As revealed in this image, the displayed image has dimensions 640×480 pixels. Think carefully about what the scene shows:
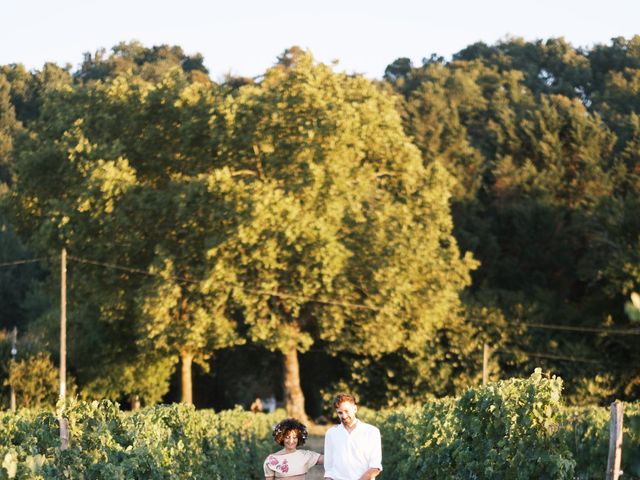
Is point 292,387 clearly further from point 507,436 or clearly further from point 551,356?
point 507,436

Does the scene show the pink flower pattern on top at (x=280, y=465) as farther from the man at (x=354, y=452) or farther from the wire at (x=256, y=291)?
the wire at (x=256, y=291)

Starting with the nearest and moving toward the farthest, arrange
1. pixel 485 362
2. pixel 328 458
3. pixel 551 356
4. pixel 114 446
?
pixel 328 458 < pixel 114 446 < pixel 485 362 < pixel 551 356

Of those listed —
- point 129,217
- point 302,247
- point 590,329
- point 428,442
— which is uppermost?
point 129,217

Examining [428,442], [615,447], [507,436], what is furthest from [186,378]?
[615,447]

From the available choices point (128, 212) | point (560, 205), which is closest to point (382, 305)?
point (128, 212)

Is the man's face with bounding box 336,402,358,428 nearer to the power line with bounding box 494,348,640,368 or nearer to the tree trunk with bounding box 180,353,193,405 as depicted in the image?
the tree trunk with bounding box 180,353,193,405

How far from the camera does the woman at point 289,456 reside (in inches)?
421

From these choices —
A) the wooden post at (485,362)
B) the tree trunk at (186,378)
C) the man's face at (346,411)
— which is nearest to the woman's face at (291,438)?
the man's face at (346,411)

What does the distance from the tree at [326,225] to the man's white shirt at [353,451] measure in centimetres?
3020

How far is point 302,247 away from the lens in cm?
4222

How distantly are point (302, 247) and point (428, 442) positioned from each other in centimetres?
2318

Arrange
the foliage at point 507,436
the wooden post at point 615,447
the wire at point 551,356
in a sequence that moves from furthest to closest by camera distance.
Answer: the wire at point 551,356 < the foliage at point 507,436 < the wooden post at point 615,447

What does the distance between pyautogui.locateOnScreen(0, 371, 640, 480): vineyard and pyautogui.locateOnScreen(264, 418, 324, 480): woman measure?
64.0 inches

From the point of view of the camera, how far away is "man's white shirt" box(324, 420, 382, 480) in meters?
10.5
